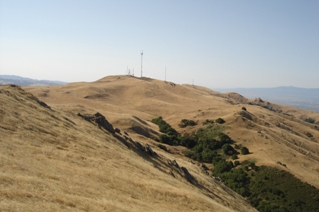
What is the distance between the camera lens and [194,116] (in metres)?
98.8

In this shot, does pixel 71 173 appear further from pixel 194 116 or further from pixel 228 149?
pixel 194 116

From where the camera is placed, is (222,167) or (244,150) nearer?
(222,167)

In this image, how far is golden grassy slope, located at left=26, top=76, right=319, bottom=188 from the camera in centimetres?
6500

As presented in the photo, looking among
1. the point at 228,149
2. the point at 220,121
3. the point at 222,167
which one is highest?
the point at 220,121

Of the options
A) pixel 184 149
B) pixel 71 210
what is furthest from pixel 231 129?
pixel 71 210

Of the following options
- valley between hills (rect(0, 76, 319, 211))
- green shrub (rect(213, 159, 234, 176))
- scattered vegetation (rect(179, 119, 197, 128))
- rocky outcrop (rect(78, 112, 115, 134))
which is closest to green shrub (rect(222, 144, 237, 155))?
green shrub (rect(213, 159, 234, 176))

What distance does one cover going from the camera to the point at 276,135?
81250 millimetres

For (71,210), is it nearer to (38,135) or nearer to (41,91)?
(38,135)

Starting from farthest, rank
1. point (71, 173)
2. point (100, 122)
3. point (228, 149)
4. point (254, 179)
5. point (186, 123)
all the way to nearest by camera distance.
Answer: point (186, 123), point (228, 149), point (254, 179), point (100, 122), point (71, 173)

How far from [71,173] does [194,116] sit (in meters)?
79.4

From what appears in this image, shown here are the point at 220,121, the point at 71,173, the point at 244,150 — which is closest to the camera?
the point at 71,173

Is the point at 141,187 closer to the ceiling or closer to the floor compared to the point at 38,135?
closer to the floor

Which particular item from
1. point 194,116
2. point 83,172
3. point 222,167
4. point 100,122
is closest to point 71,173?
point 83,172

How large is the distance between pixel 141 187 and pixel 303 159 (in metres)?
54.2
